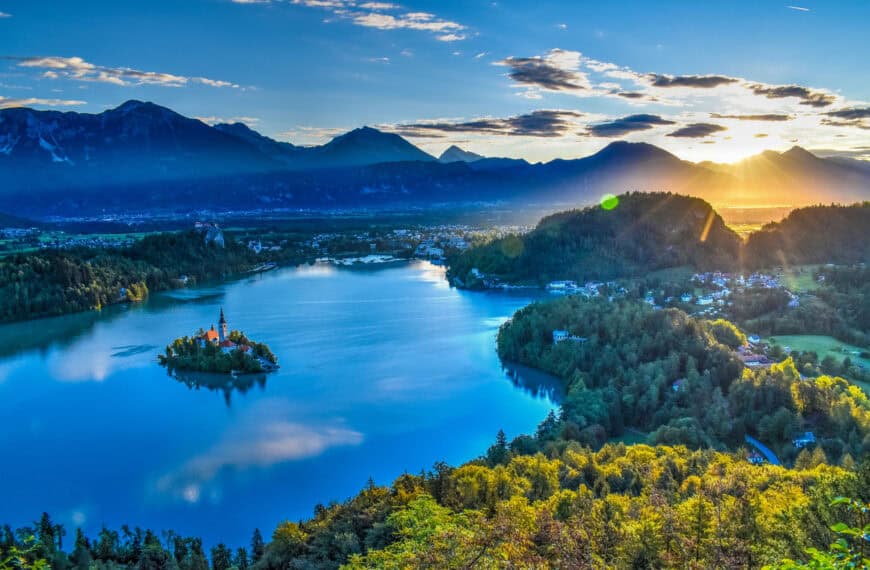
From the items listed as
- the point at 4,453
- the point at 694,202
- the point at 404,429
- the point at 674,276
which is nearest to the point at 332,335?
the point at 404,429

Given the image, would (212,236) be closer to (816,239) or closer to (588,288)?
(588,288)

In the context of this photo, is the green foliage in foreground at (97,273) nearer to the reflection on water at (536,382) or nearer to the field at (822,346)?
the reflection on water at (536,382)

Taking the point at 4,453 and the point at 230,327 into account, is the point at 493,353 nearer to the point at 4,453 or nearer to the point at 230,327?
the point at 230,327

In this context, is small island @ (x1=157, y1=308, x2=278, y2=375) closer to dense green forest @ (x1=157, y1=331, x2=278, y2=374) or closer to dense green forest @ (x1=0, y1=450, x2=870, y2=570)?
dense green forest @ (x1=157, y1=331, x2=278, y2=374)

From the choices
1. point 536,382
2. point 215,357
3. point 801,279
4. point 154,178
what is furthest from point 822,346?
point 154,178

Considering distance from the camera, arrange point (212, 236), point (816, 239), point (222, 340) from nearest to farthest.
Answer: point (222, 340) → point (816, 239) → point (212, 236)

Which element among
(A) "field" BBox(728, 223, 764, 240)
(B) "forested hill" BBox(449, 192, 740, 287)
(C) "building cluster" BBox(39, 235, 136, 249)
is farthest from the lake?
(A) "field" BBox(728, 223, 764, 240)

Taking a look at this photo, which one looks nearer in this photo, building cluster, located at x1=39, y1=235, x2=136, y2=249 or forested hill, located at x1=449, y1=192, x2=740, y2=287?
forested hill, located at x1=449, y1=192, x2=740, y2=287
